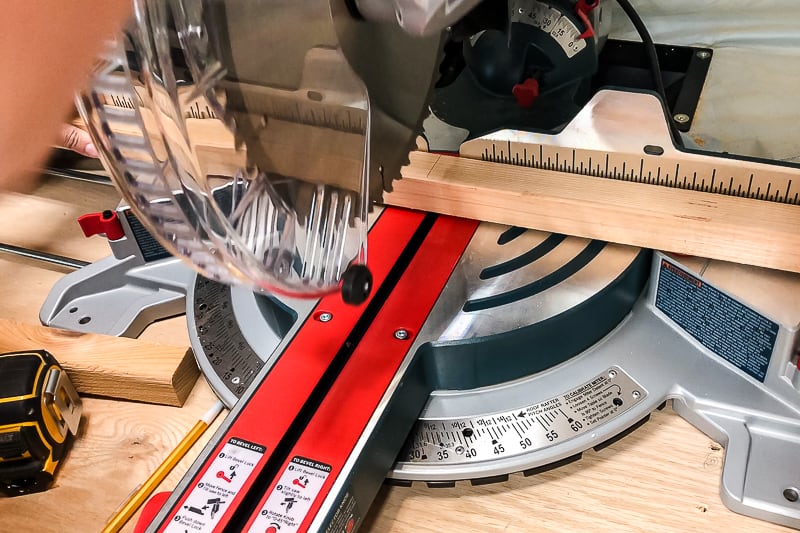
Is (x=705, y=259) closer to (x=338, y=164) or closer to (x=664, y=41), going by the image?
(x=338, y=164)

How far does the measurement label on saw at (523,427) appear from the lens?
0.68 metres

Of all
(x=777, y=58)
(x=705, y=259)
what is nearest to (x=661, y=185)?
(x=705, y=259)

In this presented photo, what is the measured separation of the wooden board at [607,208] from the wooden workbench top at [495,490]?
0.19 meters

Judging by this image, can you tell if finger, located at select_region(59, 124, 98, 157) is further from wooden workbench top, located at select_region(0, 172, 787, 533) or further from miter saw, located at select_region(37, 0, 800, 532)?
wooden workbench top, located at select_region(0, 172, 787, 533)

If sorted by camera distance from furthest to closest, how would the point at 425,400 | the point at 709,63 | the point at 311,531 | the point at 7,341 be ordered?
the point at 709,63
the point at 7,341
the point at 425,400
the point at 311,531

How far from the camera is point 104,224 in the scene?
2.94ft

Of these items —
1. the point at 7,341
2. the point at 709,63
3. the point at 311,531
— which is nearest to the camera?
the point at 311,531

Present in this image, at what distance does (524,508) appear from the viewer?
67 centimetres

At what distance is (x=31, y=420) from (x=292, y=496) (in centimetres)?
29

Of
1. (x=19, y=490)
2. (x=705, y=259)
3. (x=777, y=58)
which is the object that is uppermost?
(x=777, y=58)

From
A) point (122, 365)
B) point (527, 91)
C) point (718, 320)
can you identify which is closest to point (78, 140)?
point (122, 365)

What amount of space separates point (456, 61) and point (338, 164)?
0.70 ft

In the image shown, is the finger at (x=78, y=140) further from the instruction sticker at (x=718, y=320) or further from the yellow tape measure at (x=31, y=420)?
the instruction sticker at (x=718, y=320)

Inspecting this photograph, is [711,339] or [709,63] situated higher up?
[709,63]
